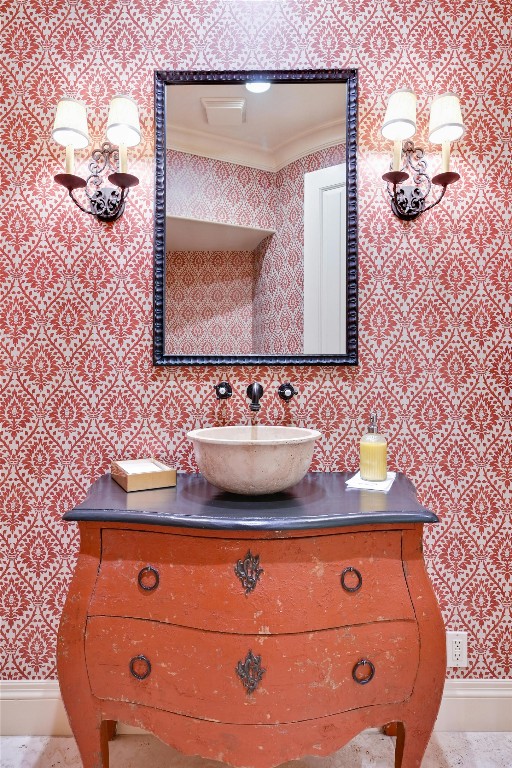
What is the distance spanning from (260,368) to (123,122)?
0.93 meters

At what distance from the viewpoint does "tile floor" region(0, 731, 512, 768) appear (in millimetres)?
1571

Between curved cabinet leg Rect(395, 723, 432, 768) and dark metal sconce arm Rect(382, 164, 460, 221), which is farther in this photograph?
dark metal sconce arm Rect(382, 164, 460, 221)

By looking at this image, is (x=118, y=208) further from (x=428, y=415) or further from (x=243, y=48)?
(x=428, y=415)

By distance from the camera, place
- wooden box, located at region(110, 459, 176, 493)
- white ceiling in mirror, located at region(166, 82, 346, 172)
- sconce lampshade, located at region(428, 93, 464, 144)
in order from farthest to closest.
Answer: white ceiling in mirror, located at region(166, 82, 346, 172)
sconce lampshade, located at region(428, 93, 464, 144)
wooden box, located at region(110, 459, 176, 493)

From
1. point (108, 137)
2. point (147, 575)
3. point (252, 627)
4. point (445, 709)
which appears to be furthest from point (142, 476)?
point (445, 709)

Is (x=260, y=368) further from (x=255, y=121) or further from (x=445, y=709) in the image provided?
(x=445, y=709)

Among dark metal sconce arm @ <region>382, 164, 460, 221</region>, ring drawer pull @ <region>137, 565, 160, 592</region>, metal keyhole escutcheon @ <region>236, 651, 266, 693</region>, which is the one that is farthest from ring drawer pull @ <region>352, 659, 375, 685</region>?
dark metal sconce arm @ <region>382, 164, 460, 221</region>

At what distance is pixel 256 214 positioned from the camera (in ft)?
5.50

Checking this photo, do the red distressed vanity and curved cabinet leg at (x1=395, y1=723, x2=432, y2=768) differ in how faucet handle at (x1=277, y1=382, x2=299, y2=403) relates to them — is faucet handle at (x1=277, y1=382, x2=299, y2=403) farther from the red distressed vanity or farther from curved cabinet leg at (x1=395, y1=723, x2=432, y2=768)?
curved cabinet leg at (x1=395, y1=723, x2=432, y2=768)

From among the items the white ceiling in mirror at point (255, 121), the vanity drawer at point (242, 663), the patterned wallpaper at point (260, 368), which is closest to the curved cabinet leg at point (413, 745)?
the vanity drawer at point (242, 663)

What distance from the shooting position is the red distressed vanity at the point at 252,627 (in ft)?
3.88

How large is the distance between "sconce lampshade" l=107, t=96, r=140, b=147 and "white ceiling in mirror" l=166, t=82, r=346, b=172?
129mm

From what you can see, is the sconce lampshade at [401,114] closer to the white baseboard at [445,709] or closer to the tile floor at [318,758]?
the white baseboard at [445,709]

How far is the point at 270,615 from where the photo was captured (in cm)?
117
